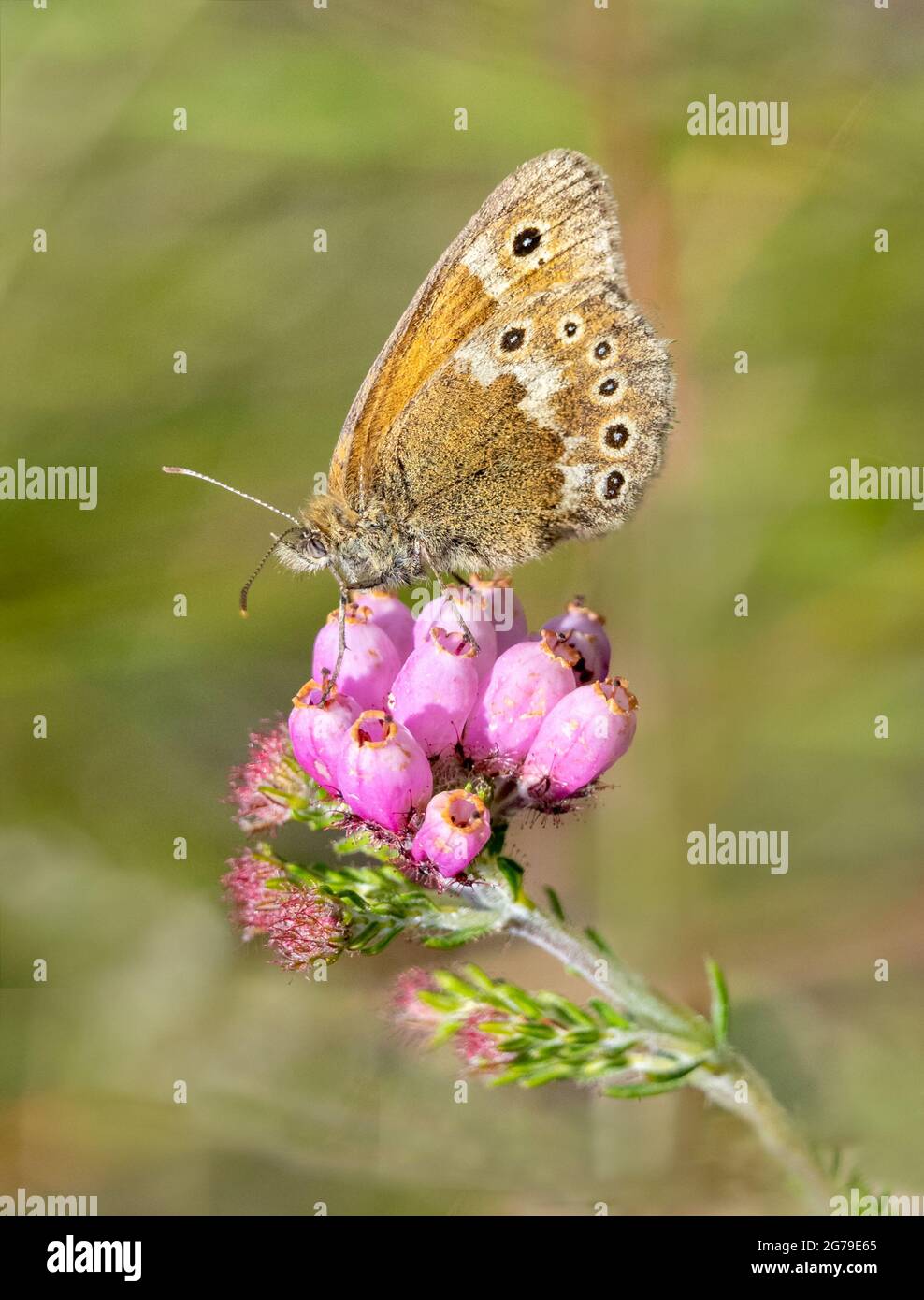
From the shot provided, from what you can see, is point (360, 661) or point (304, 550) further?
point (304, 550)

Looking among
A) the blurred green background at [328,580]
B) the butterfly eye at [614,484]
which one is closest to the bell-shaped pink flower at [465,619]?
the butterfly eye at [614,484]

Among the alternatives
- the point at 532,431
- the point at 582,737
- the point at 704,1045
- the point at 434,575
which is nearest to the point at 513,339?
the point at 532,431

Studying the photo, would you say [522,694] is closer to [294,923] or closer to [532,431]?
[294,923]

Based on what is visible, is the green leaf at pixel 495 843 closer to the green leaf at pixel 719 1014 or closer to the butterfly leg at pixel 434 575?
the butterfly leg at pixel 434 575

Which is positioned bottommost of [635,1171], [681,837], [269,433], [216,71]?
[635,1171]
